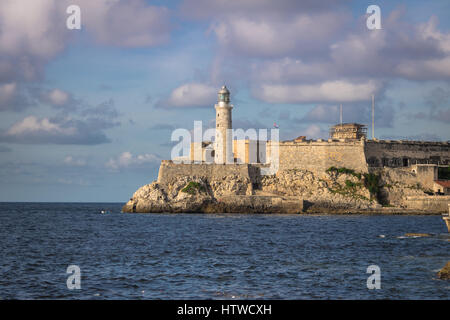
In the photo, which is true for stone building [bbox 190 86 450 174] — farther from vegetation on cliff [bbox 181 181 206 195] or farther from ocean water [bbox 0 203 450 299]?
ocean water [bbox 0 203 450 299]

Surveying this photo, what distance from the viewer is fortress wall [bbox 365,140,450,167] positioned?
5978 centimetres

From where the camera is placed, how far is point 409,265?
2106 cm

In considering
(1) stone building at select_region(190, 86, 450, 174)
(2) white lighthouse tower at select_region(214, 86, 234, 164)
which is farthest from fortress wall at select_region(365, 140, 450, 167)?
(2) white lighthouse tower at select_region(214, 86, 234, 164)

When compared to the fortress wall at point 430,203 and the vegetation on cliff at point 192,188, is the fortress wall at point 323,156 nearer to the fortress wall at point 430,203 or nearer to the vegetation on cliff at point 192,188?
the fortress wall at point 430,203

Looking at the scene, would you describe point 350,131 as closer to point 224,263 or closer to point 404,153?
point 404,153

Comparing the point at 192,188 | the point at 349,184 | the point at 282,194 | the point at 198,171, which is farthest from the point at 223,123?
the point at 349,184

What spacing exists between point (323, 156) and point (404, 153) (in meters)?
10.3

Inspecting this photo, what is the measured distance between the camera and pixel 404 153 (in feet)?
202

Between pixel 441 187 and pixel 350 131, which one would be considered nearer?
pixel 441 187

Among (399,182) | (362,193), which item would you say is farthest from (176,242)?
(399,182)

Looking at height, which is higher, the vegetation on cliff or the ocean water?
the vegetation on cliff

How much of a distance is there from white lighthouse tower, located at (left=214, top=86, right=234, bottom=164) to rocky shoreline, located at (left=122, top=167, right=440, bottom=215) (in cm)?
411

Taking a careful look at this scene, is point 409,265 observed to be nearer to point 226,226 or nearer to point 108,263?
point 108,263

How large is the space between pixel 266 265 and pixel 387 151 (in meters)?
42.8
